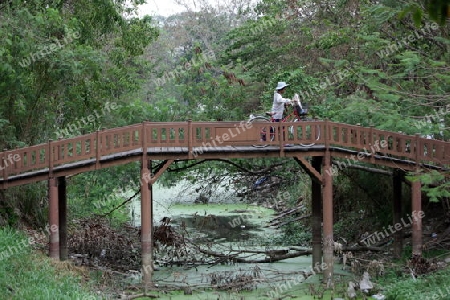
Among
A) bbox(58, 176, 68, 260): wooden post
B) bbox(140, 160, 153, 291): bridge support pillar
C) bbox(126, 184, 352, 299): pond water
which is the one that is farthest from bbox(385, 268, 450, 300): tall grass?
bbox(58, 176, 68, 260): wooden post

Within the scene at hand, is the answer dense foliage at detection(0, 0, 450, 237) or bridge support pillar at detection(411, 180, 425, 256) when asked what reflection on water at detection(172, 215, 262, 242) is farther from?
bridge support pillar at detection(411, 180, 425, 256)

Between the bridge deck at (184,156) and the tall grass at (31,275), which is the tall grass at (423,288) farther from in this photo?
the tall grass at (31,275)

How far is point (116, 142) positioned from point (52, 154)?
1.34 metres

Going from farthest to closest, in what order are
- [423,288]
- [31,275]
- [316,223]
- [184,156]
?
[316,223] < [184,156] < [423,288] < [31,275]

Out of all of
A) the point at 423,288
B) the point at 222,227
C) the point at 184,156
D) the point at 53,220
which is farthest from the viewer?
the point at 222,227

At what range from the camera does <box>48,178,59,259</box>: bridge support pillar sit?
45.2 feet

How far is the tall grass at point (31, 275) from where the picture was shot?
1122cm

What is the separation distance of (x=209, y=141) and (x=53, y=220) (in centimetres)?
369

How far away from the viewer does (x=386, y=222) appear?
1836 centimetres

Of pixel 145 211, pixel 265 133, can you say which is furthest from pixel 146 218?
pixel 265 133

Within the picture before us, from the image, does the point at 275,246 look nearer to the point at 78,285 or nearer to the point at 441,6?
the point at 78,285

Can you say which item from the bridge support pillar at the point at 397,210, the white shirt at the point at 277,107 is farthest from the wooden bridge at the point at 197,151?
the bridge support pillar at the point at 397,210

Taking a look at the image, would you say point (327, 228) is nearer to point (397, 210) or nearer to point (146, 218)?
point (397, 210)

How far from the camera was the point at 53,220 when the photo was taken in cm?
1384
